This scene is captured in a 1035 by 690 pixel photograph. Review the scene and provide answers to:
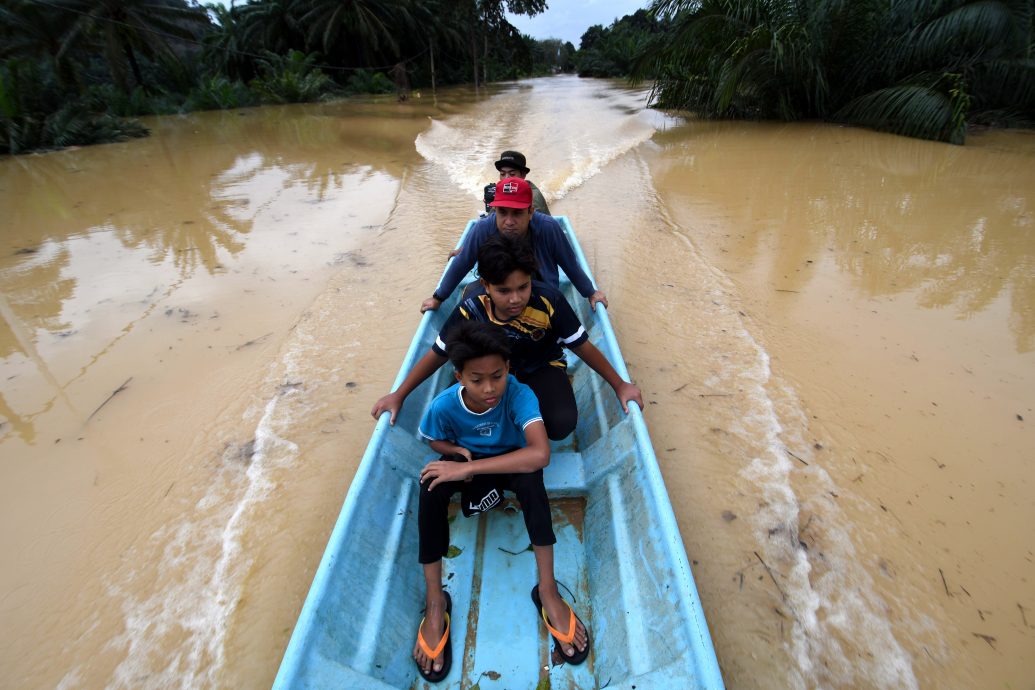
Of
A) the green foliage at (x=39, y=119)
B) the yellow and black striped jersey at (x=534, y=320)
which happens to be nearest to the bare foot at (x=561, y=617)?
the yellow and black striped jersey at (x=534, y=320)

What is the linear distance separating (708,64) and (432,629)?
1153 cm

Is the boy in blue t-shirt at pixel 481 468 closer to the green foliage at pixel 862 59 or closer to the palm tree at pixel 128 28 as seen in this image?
the green foliage at pixel 862 59

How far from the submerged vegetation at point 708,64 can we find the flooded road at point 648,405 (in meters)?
2.38

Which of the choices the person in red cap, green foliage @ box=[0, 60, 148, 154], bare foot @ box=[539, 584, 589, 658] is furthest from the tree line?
bare foot @ box=[539, 584, 589, 658]

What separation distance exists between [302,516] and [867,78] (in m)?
11.9

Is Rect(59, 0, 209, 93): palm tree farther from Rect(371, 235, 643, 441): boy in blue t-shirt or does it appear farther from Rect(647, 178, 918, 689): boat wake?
Rect(647, 178, 918, 689): boat wake

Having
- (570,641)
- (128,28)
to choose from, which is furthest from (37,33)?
(570,641)

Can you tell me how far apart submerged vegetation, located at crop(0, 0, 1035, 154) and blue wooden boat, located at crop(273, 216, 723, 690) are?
9.48 metres

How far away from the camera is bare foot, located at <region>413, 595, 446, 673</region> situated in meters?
1.70

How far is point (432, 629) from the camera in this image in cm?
175

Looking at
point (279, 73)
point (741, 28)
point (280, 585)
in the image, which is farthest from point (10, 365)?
point (279, 73)

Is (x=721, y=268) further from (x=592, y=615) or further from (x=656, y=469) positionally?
(x=592, y=615)

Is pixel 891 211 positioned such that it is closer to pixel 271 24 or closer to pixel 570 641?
pixel 570 641

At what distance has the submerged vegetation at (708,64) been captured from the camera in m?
8.09
